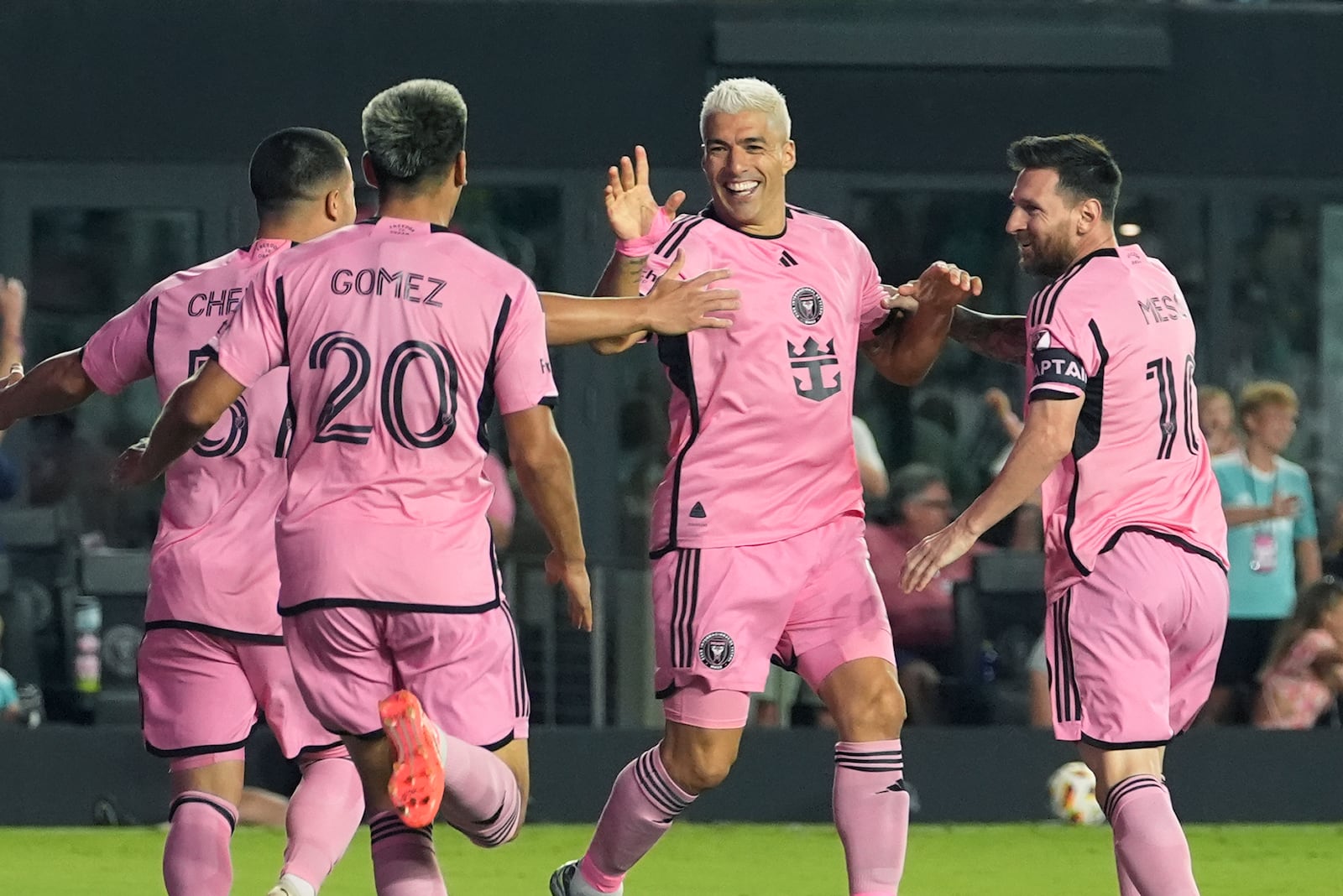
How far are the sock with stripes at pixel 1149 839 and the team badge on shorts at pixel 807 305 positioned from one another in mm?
1376

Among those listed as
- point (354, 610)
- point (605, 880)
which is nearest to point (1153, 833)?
point (605, 880)

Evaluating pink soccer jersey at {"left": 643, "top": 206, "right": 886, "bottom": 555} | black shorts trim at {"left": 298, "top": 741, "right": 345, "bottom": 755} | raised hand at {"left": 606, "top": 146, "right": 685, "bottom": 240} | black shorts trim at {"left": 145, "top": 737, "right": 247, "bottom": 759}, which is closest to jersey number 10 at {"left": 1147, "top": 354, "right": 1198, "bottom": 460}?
pink soccer jersey at {"left": 643, "top": 206, "right": 886, "bottom": 555}

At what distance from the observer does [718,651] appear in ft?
20.4

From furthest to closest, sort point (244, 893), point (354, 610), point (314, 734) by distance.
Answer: point (244, 893)
point (314, 734)
point (354, 610)

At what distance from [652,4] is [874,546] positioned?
3.00 metres

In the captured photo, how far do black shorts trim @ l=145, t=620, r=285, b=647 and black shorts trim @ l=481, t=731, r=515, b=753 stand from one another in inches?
35.7

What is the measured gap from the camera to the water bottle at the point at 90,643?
1042cm

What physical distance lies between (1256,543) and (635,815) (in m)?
5.11

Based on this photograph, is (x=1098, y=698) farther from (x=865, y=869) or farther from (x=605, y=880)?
(x=605, y=880)

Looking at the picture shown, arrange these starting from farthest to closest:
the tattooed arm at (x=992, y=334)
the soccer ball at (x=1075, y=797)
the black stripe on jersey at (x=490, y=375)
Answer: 1. the soccer ball at (x=1075, y=797)
2. the tattooed arm at (x=992, y=334)
3. the black stripe on jersey at (x=490, y=375)

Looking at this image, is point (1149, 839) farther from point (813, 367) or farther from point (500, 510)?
point (500, 510)

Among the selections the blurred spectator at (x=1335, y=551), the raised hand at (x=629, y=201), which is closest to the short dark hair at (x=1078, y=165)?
the raised hand at (x=629, y=201)

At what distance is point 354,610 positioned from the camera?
16.9 ft

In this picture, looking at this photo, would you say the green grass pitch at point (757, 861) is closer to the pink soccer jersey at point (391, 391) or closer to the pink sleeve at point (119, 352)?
the pink sleeve at point (119, 352)
